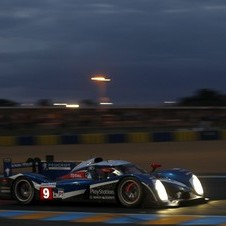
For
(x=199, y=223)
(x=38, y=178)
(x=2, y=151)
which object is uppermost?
(x=2, y=151)

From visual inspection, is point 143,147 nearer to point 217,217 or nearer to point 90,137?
point 90,137

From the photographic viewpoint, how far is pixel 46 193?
10469mm

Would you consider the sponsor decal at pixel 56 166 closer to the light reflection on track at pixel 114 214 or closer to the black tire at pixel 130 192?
the light reflection on track at pixel 114 214

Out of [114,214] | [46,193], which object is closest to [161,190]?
[114,214]

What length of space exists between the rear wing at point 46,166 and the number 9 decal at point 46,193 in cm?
91

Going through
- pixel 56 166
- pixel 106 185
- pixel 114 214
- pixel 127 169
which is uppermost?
pixel 56 166

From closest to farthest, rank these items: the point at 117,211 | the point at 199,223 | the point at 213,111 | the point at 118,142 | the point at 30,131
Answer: the point at 199,223, the point at 117,211, the point at 118,142, the point at 30,131, the point at 213,111

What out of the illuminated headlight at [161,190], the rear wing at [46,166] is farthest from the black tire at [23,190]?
the illuminated headlight at [161,190]

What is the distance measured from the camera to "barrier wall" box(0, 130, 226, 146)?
87.4 ft

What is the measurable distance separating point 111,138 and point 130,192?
1724 centimetres

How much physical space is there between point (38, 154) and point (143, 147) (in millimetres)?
4549

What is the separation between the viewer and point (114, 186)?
32.1 feet

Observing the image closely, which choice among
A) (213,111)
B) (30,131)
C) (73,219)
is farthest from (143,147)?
(73,219)

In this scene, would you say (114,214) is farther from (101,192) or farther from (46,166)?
(46,166)
